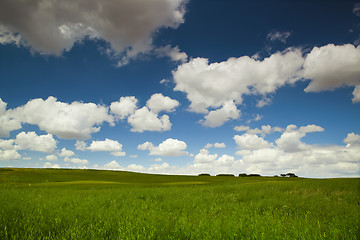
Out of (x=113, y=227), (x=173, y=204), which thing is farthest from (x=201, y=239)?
(x=173, y=204)

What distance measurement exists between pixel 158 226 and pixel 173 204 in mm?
4395

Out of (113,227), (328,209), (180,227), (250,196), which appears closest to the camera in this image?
(180,227)

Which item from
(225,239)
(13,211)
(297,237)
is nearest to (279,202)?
(297,237)

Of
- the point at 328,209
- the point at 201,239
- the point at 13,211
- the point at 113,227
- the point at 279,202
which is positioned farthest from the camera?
the point at 279,202

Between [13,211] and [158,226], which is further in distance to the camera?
[13,211]

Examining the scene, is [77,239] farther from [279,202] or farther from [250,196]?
[250,196]

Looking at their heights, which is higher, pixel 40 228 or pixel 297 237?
pixel 297 237

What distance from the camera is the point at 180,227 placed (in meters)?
5.32

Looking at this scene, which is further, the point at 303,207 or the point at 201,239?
the point at 303,207

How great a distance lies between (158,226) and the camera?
18.5 ft

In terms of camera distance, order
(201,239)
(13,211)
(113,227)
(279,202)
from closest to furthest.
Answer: (201,239) → (113,227) → (13,211) → (279,202)

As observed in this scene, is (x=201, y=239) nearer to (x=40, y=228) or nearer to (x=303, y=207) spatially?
(x=40, y=228)

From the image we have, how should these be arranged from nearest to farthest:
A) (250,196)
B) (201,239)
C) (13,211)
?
(201,239) → (13,211) → (250,196)

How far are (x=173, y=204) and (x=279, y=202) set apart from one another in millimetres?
5280
